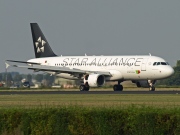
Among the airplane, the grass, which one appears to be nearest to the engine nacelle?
the airplane

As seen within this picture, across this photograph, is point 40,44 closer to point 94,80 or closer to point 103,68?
point 103,68

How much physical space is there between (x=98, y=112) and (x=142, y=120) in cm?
192

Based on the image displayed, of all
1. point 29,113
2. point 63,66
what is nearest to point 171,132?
point 29,113

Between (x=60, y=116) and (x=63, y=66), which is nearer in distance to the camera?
(x=60, y=116)

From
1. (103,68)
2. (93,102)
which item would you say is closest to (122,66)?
(103,68)

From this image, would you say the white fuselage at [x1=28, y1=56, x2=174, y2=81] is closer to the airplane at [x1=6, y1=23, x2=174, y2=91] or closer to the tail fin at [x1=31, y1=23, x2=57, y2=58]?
the airplane at [x1=6, y1=23, x2=174, y2=91]

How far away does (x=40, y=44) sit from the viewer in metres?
98.2

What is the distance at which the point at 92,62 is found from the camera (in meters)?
89.3

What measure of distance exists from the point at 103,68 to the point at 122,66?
3272 millimetres

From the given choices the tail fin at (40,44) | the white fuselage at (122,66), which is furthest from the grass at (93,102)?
the tail fin at (40,44)

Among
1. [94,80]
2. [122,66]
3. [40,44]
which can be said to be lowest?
[94,80]

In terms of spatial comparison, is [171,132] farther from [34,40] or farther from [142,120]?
[34,40]

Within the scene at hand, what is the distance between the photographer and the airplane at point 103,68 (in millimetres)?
83438

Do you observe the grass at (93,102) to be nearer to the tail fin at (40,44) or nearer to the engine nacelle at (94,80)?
the engine nacelle at (94,80)
